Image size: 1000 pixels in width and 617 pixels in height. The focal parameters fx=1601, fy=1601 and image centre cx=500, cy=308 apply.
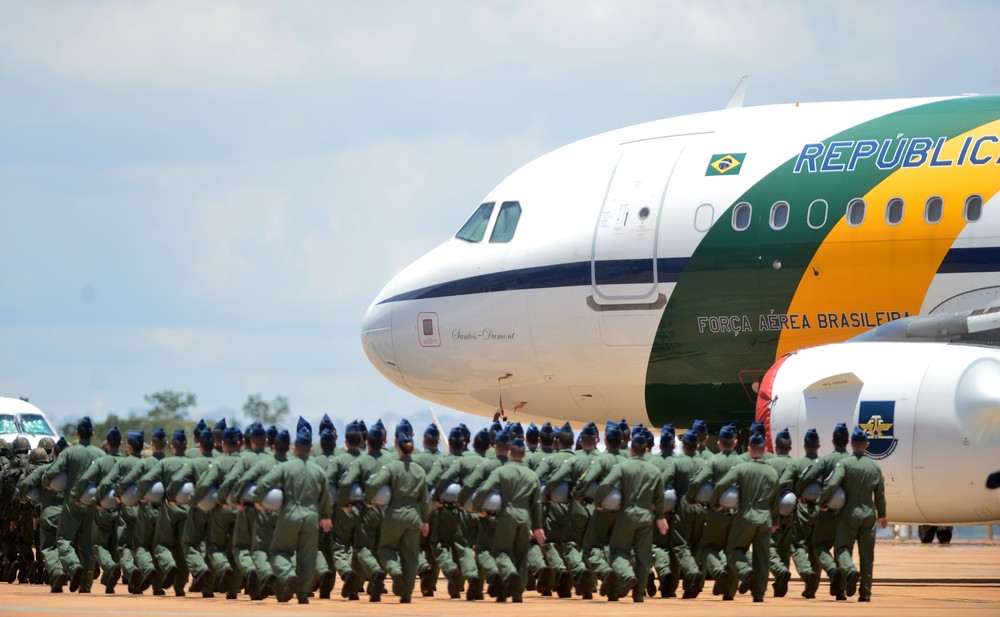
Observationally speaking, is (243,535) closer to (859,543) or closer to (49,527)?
(49,527)

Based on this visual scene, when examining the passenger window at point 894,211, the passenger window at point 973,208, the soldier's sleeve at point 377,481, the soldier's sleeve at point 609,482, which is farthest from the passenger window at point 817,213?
the soldier's sleeve at point 377,481

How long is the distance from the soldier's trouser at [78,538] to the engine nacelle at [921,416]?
8.35 meters

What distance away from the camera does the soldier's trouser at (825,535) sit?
17453mm

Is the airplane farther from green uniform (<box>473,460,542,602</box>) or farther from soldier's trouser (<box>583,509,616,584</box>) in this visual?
green uniform (<box>473,460,542,602</box>)

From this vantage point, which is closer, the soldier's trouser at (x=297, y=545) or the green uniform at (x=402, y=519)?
the soldier's trouser at (x=297, y=545)

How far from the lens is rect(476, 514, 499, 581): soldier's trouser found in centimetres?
1702

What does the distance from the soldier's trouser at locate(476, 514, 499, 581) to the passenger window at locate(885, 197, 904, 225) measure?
6.49 metres

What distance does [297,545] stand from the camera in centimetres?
1623

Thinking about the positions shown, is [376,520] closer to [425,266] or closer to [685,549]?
[685,549]

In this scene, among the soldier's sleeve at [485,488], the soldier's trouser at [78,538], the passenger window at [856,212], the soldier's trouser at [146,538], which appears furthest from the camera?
the passenger window at [856,212]

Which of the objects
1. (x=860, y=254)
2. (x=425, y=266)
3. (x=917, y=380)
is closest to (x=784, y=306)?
(x=860, y=254)

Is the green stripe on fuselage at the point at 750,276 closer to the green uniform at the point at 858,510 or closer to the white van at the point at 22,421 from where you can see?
the green uniform at the point at 858,510

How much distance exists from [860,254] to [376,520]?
714cm

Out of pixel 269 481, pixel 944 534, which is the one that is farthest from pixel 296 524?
pixel 944 534
